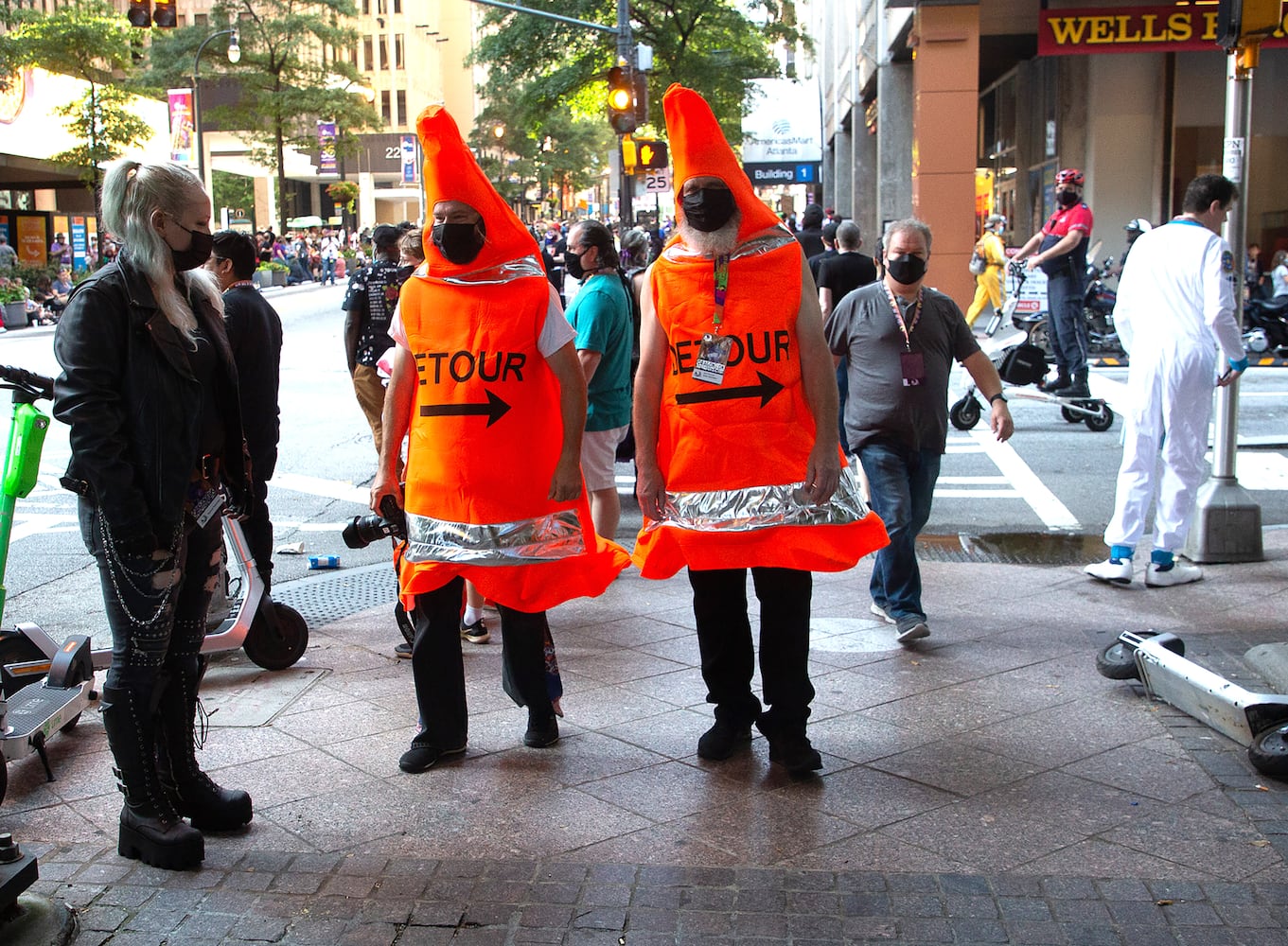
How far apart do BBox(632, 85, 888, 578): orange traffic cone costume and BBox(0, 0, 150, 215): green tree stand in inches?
→ 1445

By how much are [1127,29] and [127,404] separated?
19172 mm

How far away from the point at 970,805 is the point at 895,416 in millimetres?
2190

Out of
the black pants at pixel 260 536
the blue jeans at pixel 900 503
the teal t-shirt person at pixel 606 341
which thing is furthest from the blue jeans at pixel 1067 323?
the black pants at pixel 260 536

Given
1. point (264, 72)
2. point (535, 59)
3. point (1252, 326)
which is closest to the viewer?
point (1252, 326)

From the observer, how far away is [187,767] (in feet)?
13.6

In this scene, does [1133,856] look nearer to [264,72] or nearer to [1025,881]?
[1025,881]

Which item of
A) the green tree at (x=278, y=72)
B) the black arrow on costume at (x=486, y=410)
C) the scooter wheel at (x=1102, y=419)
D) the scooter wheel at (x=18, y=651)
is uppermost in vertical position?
the green tree at (x=278, y=72)

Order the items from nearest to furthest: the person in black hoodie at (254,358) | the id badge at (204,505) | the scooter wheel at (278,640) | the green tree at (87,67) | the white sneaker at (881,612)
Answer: the id badge at (204,505)
the scooter wheel at (278,640)
the person in black hoodie at (254,358)
the white sneaker at (881,612)
the green tree at (87,67)

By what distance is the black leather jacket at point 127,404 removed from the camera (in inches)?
144

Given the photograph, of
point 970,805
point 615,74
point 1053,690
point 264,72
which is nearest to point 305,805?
point 970,805

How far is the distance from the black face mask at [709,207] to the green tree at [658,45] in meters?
33.4

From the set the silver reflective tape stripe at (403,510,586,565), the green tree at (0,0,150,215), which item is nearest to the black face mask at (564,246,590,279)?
the silver reflective tape stripe at (403,510,586,565)

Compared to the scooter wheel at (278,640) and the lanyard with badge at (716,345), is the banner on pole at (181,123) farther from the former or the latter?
the lanyard with badge at (716,345)

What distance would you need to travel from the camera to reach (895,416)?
607 cm
